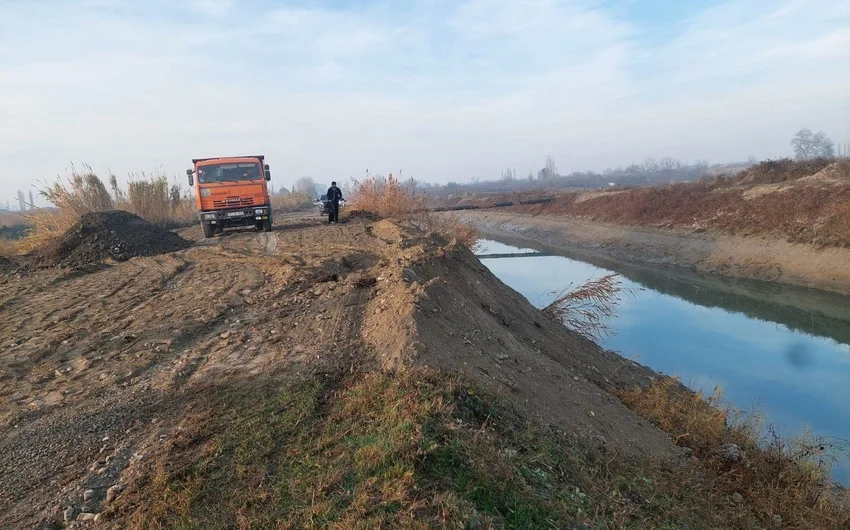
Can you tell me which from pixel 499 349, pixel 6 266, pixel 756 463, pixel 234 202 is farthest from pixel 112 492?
pixel 234 202

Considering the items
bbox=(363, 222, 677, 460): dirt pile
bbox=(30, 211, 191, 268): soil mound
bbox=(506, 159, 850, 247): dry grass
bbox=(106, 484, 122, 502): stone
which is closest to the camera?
bbox=(106, 484, 122, 502): stone

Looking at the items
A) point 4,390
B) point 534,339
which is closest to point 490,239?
point 534,339

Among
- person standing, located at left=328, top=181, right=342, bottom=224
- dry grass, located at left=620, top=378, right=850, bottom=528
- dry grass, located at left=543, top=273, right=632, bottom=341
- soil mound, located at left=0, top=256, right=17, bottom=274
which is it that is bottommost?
dry grass, located at left=620, top=378, right=850, bottom=528

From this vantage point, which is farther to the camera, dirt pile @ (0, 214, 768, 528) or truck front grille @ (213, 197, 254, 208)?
truck front grille @ (213, 197, 254, 208)

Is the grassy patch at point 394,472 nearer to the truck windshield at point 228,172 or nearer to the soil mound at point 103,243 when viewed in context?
the soil mound at point 103,243

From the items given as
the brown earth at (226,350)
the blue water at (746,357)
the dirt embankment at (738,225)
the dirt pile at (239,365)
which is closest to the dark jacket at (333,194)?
the blue water at (746,357)

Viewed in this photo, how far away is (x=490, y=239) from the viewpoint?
1515 inches

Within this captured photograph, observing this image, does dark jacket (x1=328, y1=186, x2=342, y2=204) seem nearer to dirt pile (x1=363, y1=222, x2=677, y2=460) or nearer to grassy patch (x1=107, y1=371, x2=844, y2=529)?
dirt pile (x1=363, y1=222, x2=677, y2=460)

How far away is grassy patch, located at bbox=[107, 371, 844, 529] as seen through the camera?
3.35 meters

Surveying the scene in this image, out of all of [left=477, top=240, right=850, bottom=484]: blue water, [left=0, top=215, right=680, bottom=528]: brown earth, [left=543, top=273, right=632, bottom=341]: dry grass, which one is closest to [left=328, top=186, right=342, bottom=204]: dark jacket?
[left=477, top=240, right=850, bottom=484]: blue water

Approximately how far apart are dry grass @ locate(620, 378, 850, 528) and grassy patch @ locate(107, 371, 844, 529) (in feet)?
0.56

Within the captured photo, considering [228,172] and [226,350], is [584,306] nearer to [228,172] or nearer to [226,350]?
[226,350]

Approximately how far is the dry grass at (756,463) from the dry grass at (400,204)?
38.8ft

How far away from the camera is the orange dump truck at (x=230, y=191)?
1630 centimetres
